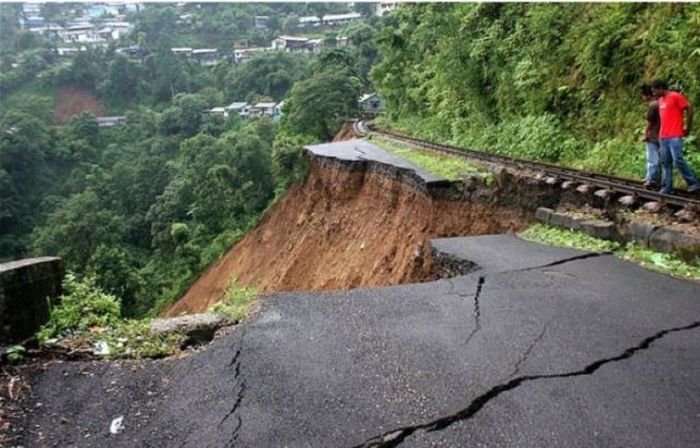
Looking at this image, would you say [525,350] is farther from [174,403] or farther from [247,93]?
[247,93]

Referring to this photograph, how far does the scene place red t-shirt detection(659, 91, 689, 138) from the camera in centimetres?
675

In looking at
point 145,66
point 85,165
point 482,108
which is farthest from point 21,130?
point 482,108

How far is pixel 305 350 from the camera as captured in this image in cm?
411

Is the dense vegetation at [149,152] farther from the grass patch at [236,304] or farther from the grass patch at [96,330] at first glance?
the grass patch at [236,304]

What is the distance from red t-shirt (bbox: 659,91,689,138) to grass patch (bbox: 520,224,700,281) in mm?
1710

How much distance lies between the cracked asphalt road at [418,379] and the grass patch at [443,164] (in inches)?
224

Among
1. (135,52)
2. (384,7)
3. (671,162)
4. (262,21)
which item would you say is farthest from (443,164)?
(262,21)

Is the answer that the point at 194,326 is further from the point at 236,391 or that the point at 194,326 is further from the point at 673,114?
the point at 673,114

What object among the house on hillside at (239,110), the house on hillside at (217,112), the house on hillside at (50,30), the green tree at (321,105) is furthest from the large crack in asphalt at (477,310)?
the house on hillside at (50,30)

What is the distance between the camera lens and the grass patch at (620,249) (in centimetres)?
546

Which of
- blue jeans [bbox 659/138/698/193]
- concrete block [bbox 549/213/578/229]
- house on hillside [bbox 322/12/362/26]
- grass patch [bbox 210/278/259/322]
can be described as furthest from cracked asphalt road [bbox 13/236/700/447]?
house on hillside [bbox 322/12/362/26]

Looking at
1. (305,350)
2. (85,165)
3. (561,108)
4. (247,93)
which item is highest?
(561,108)

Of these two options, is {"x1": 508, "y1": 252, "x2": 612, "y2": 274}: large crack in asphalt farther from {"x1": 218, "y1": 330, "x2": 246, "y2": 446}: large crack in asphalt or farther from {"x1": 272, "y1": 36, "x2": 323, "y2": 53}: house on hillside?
{"x1": 272, "y1": 36, "x2": 323, "y2": 53}: house on hillside

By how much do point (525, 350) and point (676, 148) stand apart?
14.6 feet
